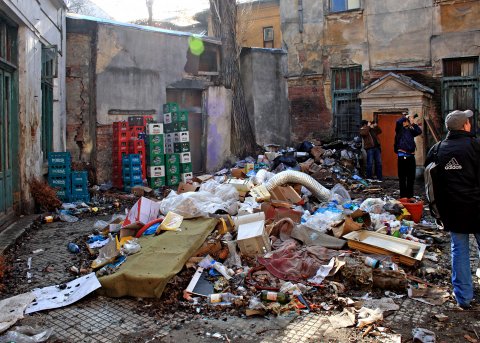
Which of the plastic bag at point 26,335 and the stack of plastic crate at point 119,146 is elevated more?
the stack of plastic crate at point 119,146

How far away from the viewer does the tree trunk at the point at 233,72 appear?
1440cm

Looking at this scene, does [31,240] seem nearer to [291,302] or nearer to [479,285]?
[291,302]

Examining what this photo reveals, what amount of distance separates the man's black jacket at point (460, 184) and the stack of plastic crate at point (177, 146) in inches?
341

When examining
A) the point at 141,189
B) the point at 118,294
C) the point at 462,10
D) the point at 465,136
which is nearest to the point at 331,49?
the point at 462,10

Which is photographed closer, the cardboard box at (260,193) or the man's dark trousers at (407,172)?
the cardboard box at (260,193)

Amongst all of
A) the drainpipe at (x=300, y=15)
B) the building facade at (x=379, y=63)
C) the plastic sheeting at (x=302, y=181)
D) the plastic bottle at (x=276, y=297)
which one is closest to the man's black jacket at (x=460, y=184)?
the plastic bottle at (x=276, y=297)

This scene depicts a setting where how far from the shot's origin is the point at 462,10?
42.2 ft

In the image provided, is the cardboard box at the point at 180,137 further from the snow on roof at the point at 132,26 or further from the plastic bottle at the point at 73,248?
the plastic bottle at the point at 73,248

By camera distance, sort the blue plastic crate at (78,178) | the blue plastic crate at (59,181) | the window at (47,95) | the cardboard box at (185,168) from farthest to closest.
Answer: the cardboard box at (185,168)
the blue plastic crate at (78,178)
the window at (47,95)
the blue plastic crate at (59,181)

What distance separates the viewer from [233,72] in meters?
14.6

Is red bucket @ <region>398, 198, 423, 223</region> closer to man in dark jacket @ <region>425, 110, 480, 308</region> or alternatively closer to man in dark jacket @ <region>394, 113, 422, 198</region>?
man in dark jacket @ <region>394, 113, 422, 198</region>

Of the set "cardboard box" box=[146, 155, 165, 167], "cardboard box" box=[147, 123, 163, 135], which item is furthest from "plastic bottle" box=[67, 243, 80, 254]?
"cardboard box" box=[147, 123, 163, 135]

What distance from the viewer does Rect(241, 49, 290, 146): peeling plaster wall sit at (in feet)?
49.5

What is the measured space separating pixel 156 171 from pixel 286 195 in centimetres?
496
